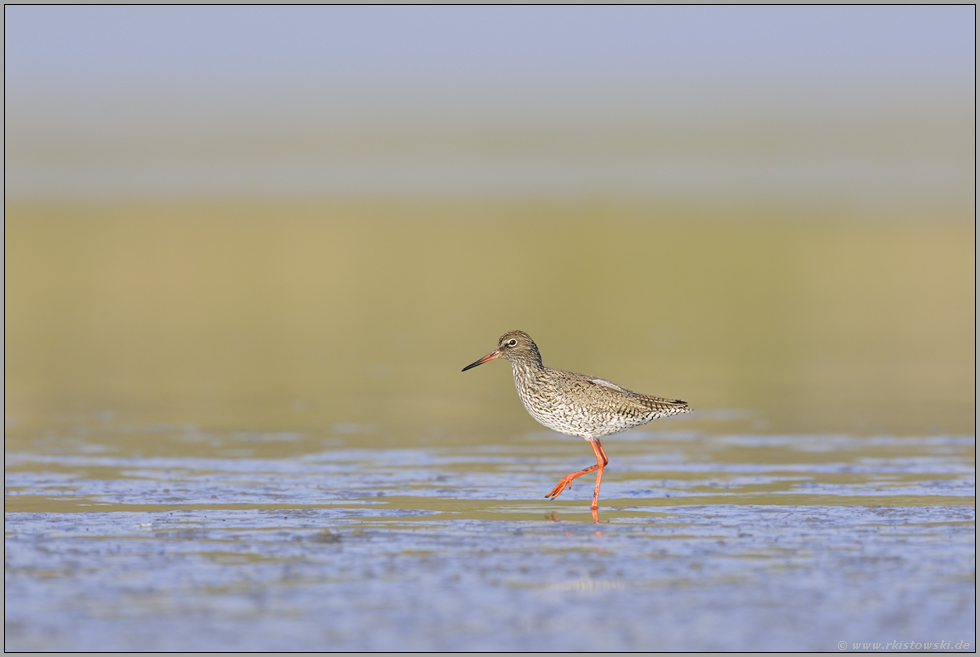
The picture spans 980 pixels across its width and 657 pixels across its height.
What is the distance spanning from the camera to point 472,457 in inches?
514

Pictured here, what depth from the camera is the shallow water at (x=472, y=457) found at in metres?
7.31

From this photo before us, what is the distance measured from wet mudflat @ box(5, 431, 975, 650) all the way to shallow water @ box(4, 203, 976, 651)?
0.03 meters

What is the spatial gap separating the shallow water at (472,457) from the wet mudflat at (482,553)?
0.11ft

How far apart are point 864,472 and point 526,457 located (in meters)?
3.11

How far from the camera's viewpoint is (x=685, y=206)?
166 ft

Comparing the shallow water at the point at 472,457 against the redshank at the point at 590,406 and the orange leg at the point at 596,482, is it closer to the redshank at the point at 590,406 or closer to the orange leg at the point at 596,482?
the orange leg at the point at 596,482

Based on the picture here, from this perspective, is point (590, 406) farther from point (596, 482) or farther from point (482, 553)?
point (482, 553)

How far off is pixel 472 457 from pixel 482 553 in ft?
14.4

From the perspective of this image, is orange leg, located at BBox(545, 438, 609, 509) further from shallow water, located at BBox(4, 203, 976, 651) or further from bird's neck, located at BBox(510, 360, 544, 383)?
bird's neck, located at BBox(510, 360, 544, 383)

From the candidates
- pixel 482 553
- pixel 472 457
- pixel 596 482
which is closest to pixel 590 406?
pixel 596 482

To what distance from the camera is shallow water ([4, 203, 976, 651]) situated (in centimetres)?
731

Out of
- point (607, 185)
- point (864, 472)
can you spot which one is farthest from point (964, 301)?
point (607, 185)

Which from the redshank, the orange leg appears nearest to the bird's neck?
the redshank

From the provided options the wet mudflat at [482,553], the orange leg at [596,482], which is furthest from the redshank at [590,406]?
the wet mudflat at [482,553]
